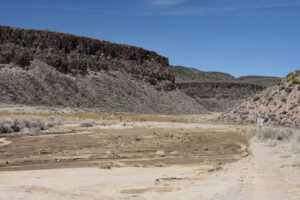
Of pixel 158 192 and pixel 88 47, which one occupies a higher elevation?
pixel 88 47

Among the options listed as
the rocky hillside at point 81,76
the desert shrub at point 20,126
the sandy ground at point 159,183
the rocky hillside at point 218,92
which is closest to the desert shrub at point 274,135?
the sandy ground at point 159,183

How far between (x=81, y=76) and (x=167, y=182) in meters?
57.3

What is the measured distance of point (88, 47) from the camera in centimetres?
6938

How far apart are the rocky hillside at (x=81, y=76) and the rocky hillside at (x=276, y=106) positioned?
29.0 metres

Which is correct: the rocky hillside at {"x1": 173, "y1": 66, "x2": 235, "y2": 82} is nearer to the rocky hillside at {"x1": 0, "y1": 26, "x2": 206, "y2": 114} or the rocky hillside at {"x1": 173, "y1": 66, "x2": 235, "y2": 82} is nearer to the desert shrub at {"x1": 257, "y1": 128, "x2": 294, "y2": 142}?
the rocky hillside at {"x1": 0, "y1": 26, "x2": 206, "y2": 114}

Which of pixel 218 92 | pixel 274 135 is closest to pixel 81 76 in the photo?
pixel 274 135

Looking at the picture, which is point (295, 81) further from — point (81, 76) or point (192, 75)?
point (192, 75)

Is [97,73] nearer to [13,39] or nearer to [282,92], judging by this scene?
[13,39]

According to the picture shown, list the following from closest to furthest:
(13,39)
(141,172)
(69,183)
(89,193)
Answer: (89,193) → (69,183) → (141,172) → (13,39)

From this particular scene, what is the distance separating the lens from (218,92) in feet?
360

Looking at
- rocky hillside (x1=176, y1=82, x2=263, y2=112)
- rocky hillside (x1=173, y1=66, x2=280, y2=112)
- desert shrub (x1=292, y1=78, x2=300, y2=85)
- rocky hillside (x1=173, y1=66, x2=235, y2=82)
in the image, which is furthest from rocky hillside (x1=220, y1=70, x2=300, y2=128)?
rocky hillside (x1=173, y1=66, x2=235, y2=82)

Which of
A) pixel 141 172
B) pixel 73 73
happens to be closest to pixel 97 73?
pixel 73 73

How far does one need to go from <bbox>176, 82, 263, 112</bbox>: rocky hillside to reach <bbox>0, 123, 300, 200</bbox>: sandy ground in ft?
292

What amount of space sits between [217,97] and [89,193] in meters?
101
